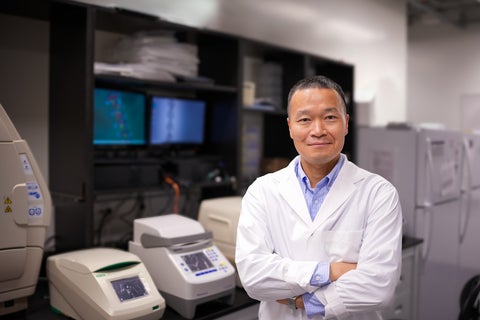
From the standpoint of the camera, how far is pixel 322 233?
55.7 inches

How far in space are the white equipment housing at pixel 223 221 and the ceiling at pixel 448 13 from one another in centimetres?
445

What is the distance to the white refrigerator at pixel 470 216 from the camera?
3.79 meters

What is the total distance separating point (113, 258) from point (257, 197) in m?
0.62

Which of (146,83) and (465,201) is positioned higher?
(146,83)

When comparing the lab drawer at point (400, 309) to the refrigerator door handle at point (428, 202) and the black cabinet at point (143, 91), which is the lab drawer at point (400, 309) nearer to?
the refrigerator door handle at point (428, 202)

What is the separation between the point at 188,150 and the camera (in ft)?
9.26

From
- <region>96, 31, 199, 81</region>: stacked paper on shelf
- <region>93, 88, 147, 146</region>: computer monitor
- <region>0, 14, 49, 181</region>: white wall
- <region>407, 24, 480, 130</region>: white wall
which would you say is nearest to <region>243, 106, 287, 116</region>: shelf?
<region>96, 31, 199, 81</region>: stacked paper on shelf

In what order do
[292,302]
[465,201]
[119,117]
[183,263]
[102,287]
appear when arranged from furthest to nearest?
[465,201] < [119,117] < [183,263] < [102,287] < [292,302]

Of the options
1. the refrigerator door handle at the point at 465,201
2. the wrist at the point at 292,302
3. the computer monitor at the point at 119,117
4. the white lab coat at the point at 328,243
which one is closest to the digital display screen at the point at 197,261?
the white lab coat at the point at 328,243

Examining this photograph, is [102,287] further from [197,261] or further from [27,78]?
[27,78]

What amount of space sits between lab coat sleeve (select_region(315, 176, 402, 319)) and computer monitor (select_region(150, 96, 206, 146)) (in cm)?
149

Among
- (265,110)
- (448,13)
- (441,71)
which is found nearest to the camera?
(265,110)

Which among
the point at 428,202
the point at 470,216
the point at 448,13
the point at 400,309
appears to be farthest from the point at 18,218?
the point at 448,13

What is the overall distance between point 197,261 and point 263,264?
46 cm
